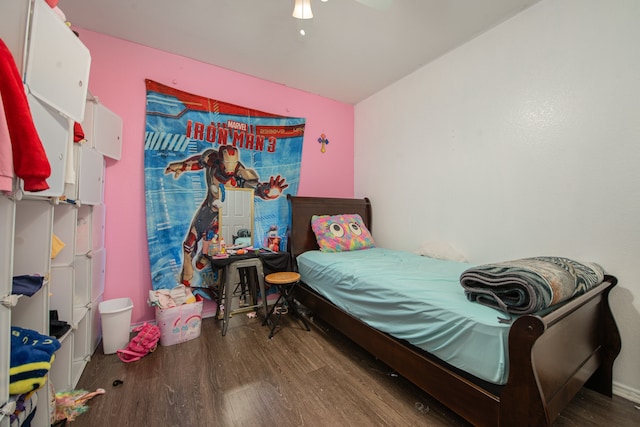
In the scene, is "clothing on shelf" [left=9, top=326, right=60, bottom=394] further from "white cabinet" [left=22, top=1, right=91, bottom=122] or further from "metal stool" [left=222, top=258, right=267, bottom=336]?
"metal stool" [left=222, top=258, right=267, bottom=336]

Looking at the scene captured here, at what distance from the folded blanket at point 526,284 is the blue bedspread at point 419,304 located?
0.07 metres

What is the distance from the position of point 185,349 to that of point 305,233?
152 centimetres

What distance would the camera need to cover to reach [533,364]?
0.98 m

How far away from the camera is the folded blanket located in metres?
1.10

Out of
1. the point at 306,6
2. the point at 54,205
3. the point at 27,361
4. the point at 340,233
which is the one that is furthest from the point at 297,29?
the point at 27,361

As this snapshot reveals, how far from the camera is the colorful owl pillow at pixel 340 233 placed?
2.78 metres

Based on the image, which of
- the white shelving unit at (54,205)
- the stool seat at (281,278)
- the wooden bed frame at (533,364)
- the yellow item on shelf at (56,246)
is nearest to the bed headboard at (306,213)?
the stool seat at (281,278)

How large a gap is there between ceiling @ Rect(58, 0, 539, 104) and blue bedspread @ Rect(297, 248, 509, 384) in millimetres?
1876

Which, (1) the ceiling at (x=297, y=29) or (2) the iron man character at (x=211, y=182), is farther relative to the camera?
(2) the iron man character at (x=211, y=182)

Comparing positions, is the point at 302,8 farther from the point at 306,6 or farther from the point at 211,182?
the point at 211,182

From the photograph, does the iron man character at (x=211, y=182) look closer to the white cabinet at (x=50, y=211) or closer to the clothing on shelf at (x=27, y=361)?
the white cabinet at (x=50, y=211)

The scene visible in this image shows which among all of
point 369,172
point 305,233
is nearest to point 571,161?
point 369,172

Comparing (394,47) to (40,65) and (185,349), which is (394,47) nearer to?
(40,65)

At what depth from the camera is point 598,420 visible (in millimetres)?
1382
